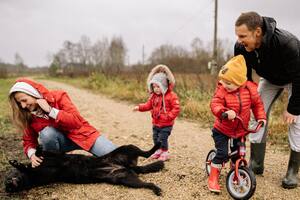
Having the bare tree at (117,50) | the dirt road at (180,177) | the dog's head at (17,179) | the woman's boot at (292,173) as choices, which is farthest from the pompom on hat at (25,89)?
the bare tree at (117,50)

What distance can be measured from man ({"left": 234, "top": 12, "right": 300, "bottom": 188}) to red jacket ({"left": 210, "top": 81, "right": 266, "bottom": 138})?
0.30 metres

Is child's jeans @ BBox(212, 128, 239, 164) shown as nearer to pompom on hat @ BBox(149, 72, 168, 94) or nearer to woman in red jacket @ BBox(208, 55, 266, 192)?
woman in red jacket @ BBox(208, 55, 266, 192)

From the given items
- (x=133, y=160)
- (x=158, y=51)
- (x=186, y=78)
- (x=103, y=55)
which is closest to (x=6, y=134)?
(x=133, y=160)

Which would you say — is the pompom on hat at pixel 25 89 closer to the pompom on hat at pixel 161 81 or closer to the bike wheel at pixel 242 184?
Answer: the pompom on hat at pixel 161 81

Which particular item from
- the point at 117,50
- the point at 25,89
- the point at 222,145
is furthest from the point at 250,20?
the point at 117,50

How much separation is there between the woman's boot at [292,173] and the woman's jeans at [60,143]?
1.91 metres

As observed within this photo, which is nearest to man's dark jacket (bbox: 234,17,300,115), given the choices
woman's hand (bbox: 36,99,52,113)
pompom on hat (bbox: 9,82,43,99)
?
woman's hand (bbox: 36,99,52,113)

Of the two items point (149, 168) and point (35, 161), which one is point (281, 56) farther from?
point (35, 161)

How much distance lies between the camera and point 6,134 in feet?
19.7

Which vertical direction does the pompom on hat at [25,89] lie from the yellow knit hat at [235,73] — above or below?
below

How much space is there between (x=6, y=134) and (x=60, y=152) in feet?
9.52

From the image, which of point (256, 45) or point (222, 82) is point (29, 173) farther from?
point (256, 45)

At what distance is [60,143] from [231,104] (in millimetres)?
1892

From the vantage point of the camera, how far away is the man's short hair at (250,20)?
10.1 ft
